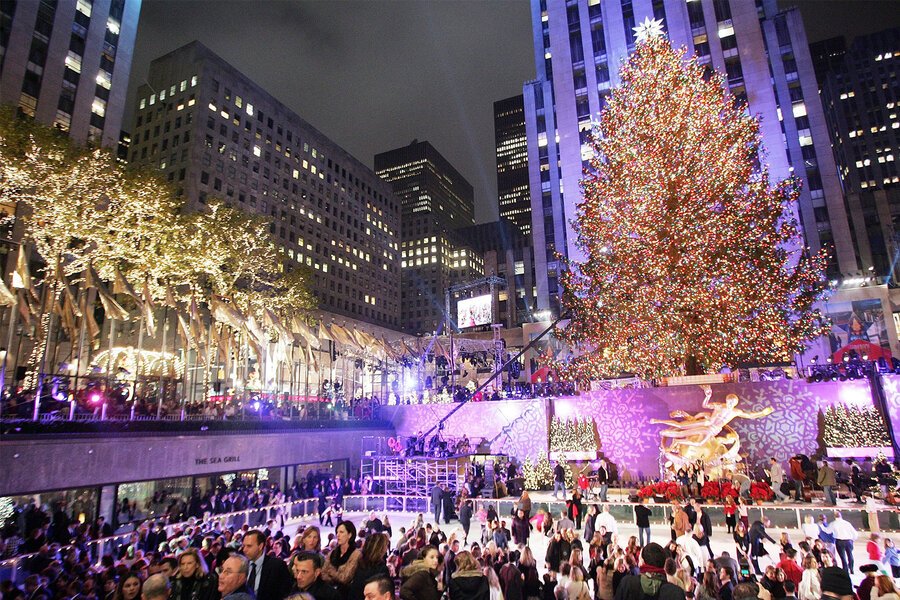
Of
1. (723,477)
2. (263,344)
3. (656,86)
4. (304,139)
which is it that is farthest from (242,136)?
(723,477)

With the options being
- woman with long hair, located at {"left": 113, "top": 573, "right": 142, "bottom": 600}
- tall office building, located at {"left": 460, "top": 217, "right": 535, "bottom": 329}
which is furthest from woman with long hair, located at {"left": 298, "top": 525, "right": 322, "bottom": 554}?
tall office building, located at {"left": 460, "top": 217, "right": 535, "bottom": 329}

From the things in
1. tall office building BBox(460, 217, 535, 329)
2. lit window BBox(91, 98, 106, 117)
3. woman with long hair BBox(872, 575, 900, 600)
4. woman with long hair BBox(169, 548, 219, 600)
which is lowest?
woman with long hair BBox(872, 575, 900, 600)

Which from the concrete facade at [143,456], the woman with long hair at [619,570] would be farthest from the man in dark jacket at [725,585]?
the concrete facade at [143,456]

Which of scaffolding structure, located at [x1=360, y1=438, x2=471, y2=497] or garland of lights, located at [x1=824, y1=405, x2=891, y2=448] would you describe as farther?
scaffolding structure, located at [x1=360, y1=438, x2=471, y2=497]

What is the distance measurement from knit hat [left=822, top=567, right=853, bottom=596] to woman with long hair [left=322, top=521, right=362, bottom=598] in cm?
498

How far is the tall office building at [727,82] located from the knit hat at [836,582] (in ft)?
130

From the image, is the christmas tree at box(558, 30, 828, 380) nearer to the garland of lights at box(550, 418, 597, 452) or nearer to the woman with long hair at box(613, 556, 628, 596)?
the garland of lights at box(550, 418, 597, 452)

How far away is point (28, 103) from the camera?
44.2 m

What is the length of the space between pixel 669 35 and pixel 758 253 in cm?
3094

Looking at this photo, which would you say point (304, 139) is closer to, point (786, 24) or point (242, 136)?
point (242, 136)

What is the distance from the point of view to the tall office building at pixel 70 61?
43.6 metres

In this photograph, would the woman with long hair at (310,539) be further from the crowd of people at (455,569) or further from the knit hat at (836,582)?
the knit hat at (836,582)

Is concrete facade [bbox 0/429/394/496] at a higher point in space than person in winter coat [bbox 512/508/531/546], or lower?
higher

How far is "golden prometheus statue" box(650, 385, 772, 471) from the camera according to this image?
21781 millimetres
